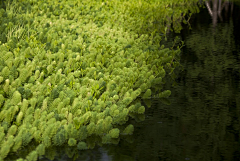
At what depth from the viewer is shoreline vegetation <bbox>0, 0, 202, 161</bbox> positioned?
487 centimetres

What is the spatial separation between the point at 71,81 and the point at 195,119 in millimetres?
2078

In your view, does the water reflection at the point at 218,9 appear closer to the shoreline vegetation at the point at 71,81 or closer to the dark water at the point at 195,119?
the shoreline vegetation at the point at 71,81

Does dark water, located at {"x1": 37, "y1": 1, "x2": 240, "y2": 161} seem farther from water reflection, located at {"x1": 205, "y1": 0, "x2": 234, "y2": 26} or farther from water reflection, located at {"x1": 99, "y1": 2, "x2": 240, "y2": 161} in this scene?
water reflection, located at {"x1": 205, "y1": 0, "x2": 234, "y2": 26}

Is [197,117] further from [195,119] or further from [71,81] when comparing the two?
[71,81]

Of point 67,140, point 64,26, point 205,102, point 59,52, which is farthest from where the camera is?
point 64,26

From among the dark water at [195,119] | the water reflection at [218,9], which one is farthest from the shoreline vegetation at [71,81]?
the water reflection at [218,9]

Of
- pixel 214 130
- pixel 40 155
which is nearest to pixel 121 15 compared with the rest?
pixel 214 130

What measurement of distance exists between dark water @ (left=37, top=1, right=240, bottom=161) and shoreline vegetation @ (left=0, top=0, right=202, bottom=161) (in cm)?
26

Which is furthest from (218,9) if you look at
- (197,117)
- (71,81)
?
(71,81)

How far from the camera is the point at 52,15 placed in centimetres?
1189

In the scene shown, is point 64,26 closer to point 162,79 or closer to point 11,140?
point 162,79

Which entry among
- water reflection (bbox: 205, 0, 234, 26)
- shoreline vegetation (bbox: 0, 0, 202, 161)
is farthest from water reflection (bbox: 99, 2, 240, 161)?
water reflection (bbox: 205, 0, 234, 26)

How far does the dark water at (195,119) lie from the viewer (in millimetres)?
4832

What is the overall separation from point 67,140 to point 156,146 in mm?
1162
